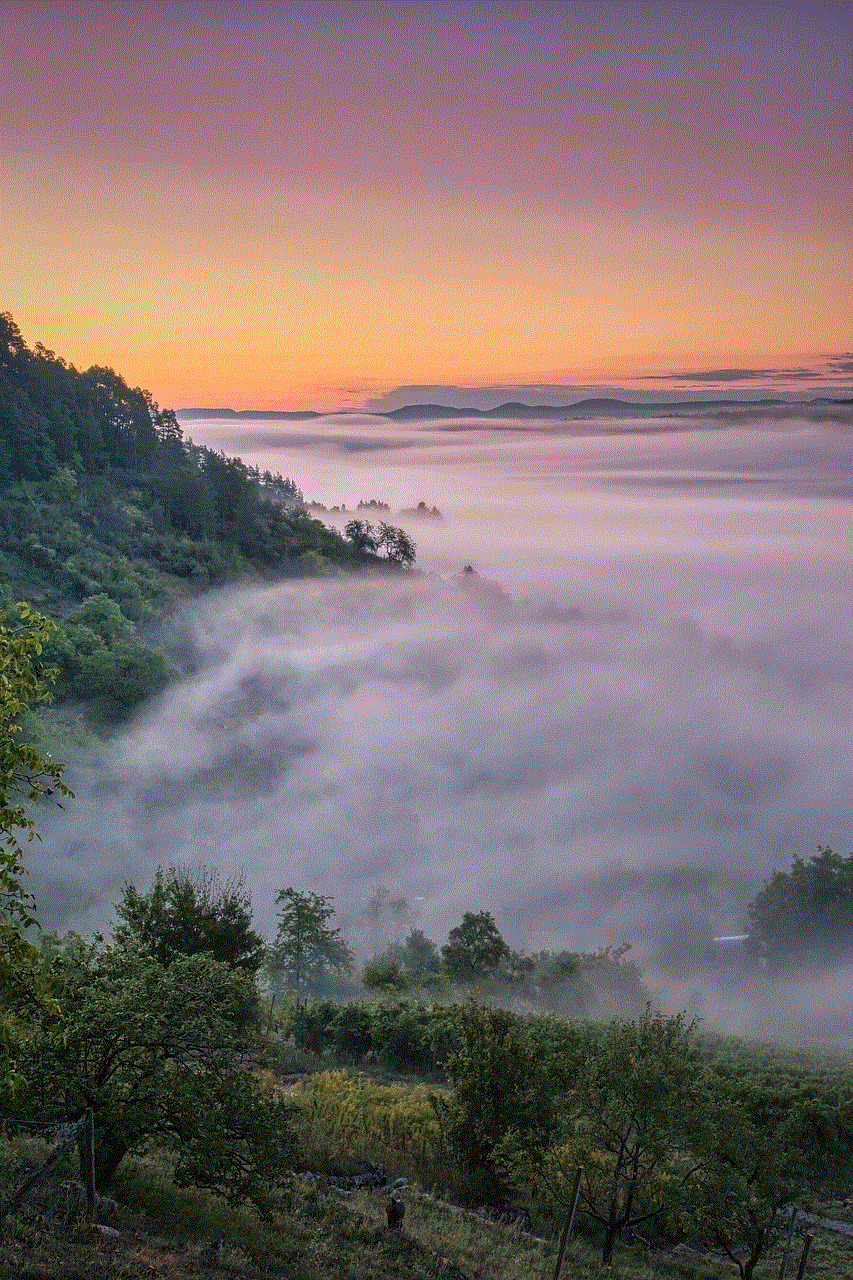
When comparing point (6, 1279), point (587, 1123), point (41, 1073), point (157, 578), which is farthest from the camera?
point (157, 578)

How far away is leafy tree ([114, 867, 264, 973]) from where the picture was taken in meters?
28.8

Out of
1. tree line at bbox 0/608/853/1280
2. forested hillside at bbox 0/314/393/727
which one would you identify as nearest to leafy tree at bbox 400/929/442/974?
forested hillside at bbox 0/314/393/727

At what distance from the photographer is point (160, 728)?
103m

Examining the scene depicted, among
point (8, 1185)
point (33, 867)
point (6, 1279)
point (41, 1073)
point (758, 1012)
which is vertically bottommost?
point (758, 1012)

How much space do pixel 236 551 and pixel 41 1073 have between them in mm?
118138

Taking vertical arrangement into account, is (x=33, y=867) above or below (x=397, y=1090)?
below

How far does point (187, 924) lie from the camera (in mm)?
30312

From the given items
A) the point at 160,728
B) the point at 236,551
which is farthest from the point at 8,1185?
the point at 236,551

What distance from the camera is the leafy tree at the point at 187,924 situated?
94.3ft

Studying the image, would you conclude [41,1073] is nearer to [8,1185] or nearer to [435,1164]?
[8,1185]

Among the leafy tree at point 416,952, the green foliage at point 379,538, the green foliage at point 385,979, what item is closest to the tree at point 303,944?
the green foliage at point 385,979

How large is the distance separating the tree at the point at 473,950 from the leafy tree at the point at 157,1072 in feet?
141

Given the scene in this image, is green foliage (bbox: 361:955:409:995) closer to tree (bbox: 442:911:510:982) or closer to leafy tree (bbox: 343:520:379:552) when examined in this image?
tree (bbox: 442:911:510:982)

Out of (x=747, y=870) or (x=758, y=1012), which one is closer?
(x=758, y=1012)
